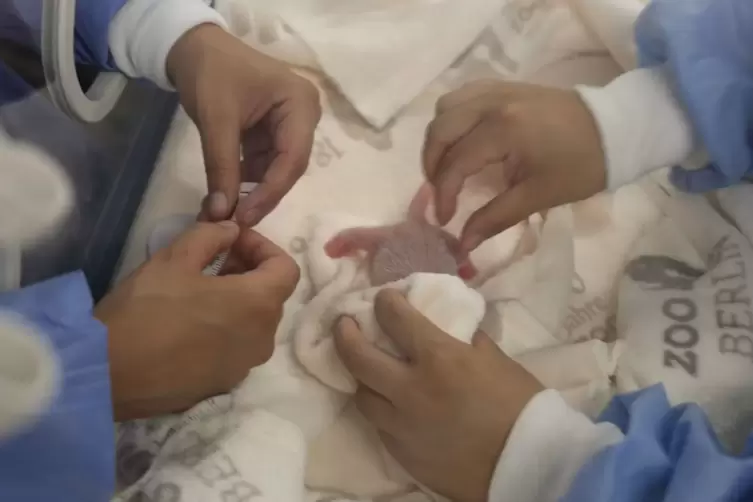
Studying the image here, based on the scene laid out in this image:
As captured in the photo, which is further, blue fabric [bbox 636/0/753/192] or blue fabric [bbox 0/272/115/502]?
blue fabric [bbox 636/0/753/192]

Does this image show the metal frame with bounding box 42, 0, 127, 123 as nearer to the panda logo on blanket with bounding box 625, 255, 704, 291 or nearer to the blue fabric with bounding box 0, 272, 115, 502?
the blue fabric with bounding box 0, 272, 115, 502

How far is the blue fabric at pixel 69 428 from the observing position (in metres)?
0.41

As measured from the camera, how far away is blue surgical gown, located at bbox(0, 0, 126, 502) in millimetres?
415

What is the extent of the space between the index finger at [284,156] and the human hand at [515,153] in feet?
0.33

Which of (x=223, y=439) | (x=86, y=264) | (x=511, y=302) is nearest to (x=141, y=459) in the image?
(x=223, y=439)

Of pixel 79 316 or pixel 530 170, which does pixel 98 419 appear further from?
pixel 530 170

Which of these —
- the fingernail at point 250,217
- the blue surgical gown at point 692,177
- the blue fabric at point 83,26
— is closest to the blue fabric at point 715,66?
the blue surgical gown at point 692,177

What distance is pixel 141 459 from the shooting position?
0.55m

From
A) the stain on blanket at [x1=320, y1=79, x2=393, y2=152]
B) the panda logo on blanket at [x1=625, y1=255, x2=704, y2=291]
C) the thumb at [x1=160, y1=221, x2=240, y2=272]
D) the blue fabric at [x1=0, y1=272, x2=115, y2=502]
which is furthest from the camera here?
the stain on blanket at [x1=320, y1=79, x2=393, y2=152]

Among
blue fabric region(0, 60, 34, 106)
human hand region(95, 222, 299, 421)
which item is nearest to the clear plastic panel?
blue fabric region(0, 60, 34, 106)

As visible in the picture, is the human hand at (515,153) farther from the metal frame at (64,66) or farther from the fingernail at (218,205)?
the metal frame at (64,66)

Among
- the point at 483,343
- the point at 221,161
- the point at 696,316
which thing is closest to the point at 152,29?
the point at 221,161

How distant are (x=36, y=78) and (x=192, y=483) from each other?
335mm

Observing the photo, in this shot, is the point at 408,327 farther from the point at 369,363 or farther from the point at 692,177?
the point at 692,177
